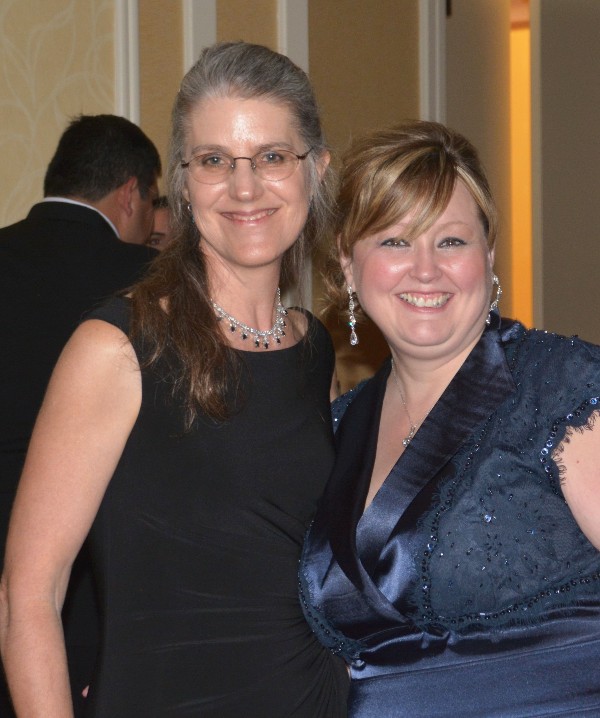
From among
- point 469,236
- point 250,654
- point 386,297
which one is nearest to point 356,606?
point 250,654

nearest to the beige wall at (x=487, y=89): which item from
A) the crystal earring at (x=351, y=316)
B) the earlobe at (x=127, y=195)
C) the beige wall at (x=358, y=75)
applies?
the beige wall at (x=358, y=75)

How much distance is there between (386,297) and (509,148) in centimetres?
389

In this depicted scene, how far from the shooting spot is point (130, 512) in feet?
5.33

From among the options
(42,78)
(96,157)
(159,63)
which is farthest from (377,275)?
(159,63)

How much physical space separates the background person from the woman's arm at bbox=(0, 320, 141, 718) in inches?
16.6

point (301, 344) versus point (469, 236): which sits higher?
point (469, 236)

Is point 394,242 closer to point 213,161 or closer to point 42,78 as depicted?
point 213,161

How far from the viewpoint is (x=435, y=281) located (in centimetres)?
190

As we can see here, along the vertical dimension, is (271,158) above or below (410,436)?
above

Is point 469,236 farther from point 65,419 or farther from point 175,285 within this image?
point 65,419

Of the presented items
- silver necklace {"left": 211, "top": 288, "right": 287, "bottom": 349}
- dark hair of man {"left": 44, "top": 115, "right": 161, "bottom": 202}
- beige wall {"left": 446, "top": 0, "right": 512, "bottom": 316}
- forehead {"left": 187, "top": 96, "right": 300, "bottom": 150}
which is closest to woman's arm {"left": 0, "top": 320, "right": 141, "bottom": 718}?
silver necklace {"left": 211, "top": 288, "right": 287, "bottom": 349}

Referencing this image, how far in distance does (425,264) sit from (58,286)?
110cm

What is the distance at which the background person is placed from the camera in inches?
67.6

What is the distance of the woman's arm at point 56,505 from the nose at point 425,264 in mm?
585
